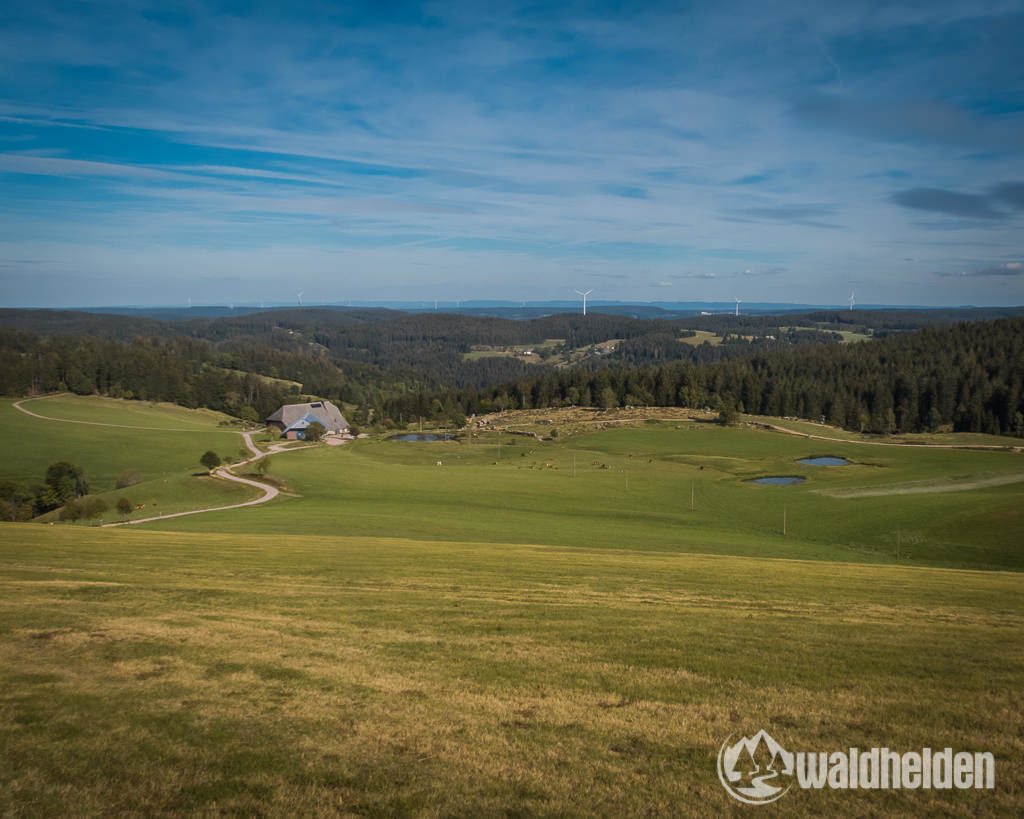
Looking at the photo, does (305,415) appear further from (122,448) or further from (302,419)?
(122,448)

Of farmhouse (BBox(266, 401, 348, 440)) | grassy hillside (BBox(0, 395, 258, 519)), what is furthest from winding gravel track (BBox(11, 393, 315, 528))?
farmhouse (BBox(266, 401, 348, 440))

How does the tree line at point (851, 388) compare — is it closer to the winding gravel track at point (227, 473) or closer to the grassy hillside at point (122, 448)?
the winding gravel track at point (227, 473)

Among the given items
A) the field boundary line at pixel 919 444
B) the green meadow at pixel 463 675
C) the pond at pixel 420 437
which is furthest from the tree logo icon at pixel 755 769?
the pond at pixel 420 437

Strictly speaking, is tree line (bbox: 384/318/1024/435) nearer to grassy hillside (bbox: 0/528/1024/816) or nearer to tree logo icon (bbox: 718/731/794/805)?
grassy hillside (bbox: 0/528/1024/816)

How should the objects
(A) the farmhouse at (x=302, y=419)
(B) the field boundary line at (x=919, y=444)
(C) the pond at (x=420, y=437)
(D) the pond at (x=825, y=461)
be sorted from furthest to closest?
1. (A) the farmhouse at (x=302, y=419)
2. (C) the pond at (x=420, y=437)
3. (B) the field boundary line at (x=919, y=444)
4. (D) the pond at (x=825, y=461)

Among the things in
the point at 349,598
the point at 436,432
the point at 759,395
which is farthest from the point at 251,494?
the point at 759,395
